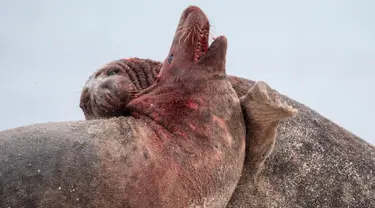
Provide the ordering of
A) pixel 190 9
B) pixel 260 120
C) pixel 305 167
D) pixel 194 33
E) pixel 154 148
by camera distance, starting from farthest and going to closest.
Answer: pixel 305 167 < pixel 190 9 < pixel 194 33 < pixel 260 120 < pixel 154 148

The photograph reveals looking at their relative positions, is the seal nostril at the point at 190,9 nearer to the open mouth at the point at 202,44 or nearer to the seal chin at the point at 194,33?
the seal chin at the point at 194,33

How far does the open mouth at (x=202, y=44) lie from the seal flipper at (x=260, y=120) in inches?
18.4

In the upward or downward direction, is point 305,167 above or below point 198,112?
below

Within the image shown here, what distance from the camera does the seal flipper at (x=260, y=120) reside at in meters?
4.11

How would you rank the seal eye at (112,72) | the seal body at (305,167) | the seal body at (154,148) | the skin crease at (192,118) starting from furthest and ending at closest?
the seal eye at (112,72), the seal body at (305,167), the skin crease at (192,118), the seal body at (154,148)

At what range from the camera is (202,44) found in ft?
14.6

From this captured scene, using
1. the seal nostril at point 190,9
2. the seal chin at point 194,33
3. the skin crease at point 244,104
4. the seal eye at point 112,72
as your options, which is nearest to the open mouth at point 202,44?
the seal chin at point 194,33

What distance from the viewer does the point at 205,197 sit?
388 cm

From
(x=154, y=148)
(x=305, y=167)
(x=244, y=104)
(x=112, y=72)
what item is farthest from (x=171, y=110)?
(x=305, y=167)

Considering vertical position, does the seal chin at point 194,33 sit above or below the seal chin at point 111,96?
above

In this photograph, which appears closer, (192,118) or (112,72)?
(192,118)

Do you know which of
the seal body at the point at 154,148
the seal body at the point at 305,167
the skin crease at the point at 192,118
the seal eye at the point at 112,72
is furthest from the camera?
the seal eye at the point at 112,72

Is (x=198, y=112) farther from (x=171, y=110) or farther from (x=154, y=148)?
(x=154, y=148)

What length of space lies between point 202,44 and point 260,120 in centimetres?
74
